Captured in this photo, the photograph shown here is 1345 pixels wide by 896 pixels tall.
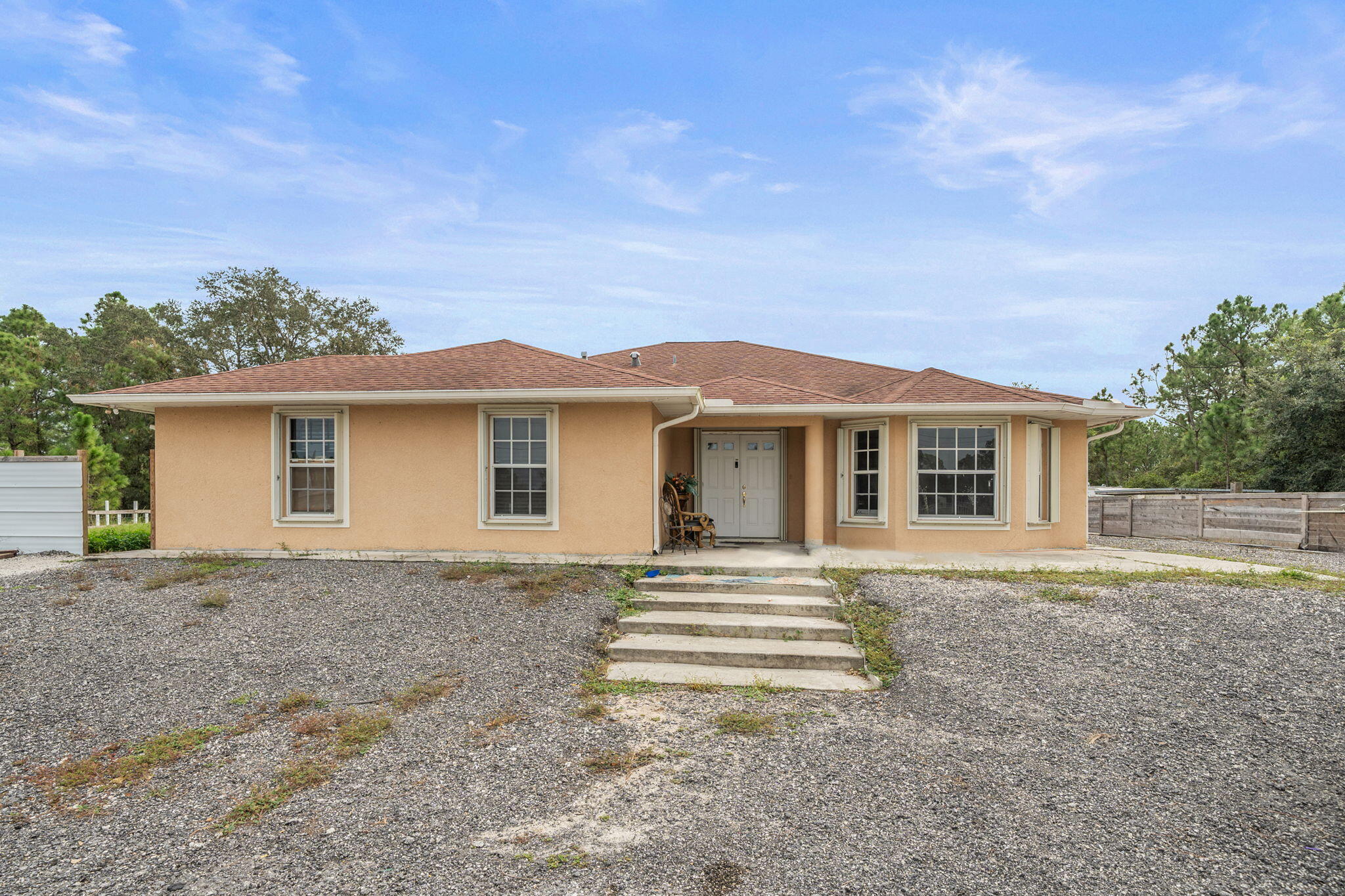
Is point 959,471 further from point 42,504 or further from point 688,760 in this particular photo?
point 42,504

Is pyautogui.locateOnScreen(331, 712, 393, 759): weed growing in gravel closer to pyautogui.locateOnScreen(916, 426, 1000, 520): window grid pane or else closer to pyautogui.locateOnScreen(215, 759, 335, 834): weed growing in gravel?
pyautogui.locateOnScreen(215, 759, 335, 834): weed growing in gravel

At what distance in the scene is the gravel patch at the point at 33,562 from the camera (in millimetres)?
9094

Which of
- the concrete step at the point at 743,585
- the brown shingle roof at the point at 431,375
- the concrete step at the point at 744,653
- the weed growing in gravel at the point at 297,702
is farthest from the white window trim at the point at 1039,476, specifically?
the weed growing in gravel at the point at 297,702

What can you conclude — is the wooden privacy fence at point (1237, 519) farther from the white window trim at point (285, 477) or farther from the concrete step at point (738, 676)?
the white window trim at point (285, 477)

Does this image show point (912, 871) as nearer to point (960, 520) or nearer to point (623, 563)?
point (623, 563)

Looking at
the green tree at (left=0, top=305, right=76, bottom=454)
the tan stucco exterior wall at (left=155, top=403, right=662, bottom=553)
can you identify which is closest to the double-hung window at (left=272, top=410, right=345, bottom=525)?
the tan stucco exterior wall at (left=155, top=403, right=662, bottom=553)

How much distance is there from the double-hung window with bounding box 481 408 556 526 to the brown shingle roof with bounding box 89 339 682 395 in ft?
1.92

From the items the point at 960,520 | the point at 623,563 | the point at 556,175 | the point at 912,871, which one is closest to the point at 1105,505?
the point at 960,520

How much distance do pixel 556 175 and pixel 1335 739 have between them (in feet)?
46.3

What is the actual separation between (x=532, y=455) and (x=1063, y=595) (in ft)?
23.2

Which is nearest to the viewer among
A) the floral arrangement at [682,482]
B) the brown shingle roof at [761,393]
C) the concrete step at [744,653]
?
the concrete step at [744,653]

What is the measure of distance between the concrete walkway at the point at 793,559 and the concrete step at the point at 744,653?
2.25 metres

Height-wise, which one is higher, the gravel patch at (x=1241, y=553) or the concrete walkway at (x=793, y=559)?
the concrete walkway at (x=793, y=559)

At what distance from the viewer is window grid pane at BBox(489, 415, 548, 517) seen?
9.68m
